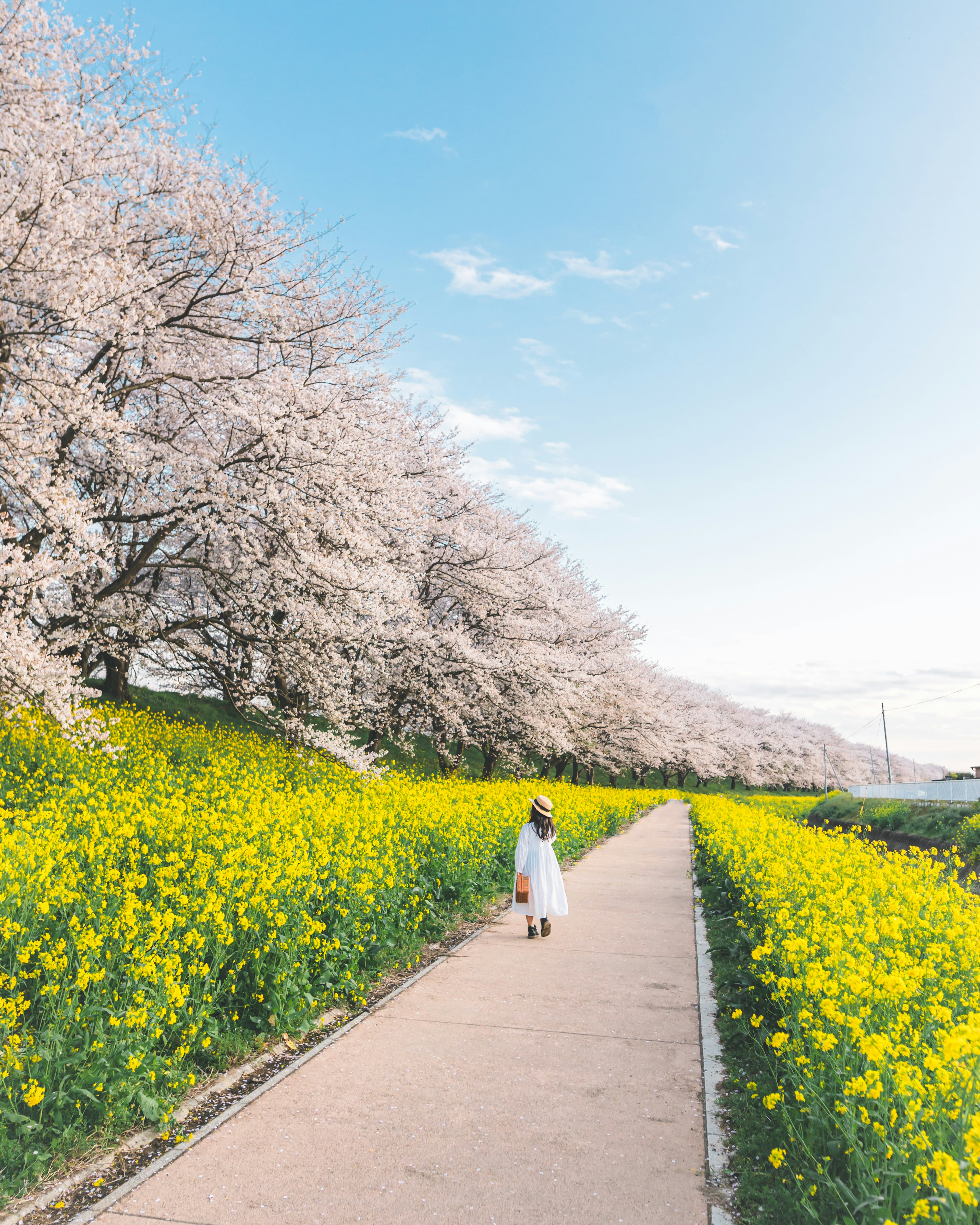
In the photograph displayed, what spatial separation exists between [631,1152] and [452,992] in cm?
260

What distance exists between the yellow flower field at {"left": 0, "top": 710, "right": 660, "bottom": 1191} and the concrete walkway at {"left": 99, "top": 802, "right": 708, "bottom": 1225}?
1.60ft

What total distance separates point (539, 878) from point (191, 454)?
8.40 meters

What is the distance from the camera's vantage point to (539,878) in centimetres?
833

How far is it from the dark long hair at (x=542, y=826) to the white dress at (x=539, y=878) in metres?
0.03

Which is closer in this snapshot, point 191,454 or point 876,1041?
point 876,1041

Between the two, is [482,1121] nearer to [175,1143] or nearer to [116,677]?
[175,1143]

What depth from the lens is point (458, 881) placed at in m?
8.86

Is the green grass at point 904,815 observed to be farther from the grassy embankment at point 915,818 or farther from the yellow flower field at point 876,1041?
the yellow flower field at point 876,1041

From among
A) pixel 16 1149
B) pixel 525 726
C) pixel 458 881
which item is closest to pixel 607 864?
pixel 458 881

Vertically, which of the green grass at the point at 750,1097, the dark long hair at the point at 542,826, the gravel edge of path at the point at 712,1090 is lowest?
the gravel edge of path at the point at 712,1090

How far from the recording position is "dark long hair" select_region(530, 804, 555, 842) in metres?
8.44

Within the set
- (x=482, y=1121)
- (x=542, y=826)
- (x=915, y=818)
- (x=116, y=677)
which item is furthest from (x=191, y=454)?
(x=915, y=818)

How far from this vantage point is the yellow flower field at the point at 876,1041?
2.69 m

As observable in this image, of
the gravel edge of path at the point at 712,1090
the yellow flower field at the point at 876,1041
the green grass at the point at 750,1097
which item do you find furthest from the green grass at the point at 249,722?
the yellow flower field at the point at 876,1041
